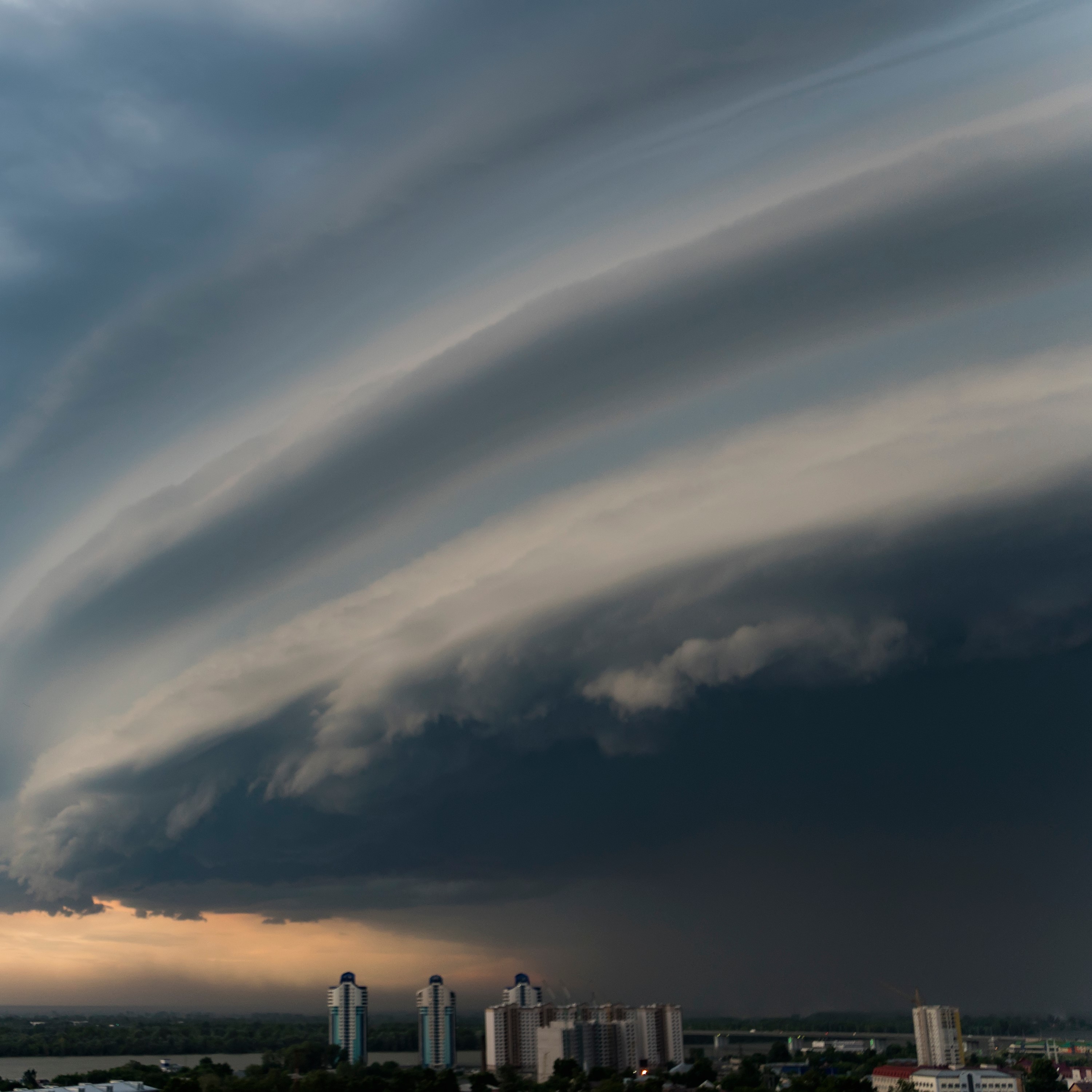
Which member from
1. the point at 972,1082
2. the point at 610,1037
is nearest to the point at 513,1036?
the point at 610,1037

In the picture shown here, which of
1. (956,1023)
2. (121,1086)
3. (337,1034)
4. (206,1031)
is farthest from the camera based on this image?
(206,1031)

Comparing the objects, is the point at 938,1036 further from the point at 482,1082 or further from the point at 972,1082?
the point at 482,1082

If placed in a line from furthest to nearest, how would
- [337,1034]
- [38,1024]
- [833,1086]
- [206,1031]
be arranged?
[38,1024], [206,1031], [337,1034], [833,1086]

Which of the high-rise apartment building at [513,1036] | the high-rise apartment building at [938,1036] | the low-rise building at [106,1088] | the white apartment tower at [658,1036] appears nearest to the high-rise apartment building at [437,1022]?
the high-rise apartment building at [513,1036]

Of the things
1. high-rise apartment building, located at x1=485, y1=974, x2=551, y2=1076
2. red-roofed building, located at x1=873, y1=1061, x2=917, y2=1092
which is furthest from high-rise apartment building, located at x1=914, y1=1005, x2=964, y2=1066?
high-rise apartment building, located at x1=485, y1=974, x2=551, y2=1076

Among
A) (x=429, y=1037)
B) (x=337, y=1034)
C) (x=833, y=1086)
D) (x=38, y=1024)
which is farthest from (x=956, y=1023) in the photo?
(x=38, y=1024)

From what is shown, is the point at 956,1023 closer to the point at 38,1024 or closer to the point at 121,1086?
the point at 121,1086
